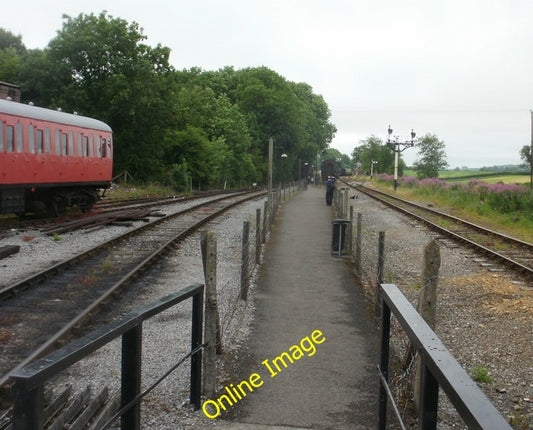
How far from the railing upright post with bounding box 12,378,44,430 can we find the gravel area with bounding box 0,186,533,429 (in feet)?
8.98

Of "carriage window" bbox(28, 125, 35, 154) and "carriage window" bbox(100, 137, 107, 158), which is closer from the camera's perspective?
"carriage window" bbox(28, 125, 35, 154)

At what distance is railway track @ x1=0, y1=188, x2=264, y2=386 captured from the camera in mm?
6562

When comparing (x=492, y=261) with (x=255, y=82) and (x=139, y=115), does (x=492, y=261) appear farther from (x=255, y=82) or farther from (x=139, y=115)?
(x=255, y=82)

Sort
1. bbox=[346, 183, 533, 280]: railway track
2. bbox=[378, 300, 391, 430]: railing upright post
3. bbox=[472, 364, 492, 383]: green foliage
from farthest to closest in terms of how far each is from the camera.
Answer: bbox=[346, 183, 533, 280]: railway track < bbox=[472, 364, 492, 383]: green foliage < bbox=[378, 300, 391, 430]: railing upright post

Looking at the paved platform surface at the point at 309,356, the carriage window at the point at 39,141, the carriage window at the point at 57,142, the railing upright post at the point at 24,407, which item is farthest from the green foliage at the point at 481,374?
the carriage window at the point at 57,142

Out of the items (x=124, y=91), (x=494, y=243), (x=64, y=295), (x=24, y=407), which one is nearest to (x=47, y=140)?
(x=64, y=295)

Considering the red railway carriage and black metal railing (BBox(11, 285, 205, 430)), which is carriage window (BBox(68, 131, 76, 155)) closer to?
the red railway carriage

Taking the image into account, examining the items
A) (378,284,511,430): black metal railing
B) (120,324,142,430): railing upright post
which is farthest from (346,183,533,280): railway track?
(120,324,142,430): railing upright post

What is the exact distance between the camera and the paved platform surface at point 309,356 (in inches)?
194

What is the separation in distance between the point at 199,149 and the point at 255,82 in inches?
1124

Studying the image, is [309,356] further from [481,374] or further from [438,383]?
[438,383]

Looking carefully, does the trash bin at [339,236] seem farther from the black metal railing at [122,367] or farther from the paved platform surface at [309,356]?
the black metal railing at [122,367]

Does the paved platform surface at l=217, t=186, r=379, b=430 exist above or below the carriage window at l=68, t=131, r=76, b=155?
below

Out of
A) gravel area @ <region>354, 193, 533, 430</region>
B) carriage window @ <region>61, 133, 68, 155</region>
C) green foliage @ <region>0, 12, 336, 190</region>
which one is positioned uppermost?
green foliage @ <region>0, 12, 336, 190</region>
